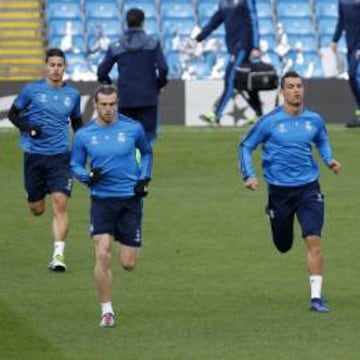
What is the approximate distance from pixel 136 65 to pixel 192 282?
5.74m

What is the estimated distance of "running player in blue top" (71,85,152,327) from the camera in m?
13.8

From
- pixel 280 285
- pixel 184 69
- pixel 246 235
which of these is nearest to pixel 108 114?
pixel 280 285

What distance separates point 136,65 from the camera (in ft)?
70.5

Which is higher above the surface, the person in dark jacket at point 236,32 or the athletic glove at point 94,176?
the athletic glove at point 94,176

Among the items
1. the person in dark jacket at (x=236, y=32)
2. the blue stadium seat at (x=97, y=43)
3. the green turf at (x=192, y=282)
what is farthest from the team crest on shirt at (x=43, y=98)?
the blue stadium seat at (x=97, y=43)

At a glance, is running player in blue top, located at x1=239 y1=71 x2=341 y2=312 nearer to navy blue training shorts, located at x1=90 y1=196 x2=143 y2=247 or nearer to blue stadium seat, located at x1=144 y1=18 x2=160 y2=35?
navy blue training shorts, located at x1=90 y1=196 x2=143 y2=247

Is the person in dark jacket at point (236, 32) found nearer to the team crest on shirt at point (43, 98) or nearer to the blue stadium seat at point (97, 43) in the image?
the blue stadium seat at point (97, 43)

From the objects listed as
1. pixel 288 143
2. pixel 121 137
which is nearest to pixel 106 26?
pixel 288 143

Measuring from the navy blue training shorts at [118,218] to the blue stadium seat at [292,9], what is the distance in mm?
23734

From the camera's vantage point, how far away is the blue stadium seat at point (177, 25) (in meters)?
36.3

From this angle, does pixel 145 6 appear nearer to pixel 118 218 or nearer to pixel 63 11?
pixel 63 11

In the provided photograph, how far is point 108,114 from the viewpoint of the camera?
1380cm

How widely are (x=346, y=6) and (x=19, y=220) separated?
8.58 meters

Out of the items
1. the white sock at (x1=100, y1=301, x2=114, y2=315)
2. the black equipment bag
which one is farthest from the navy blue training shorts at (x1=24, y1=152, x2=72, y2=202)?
the black equipment bag
